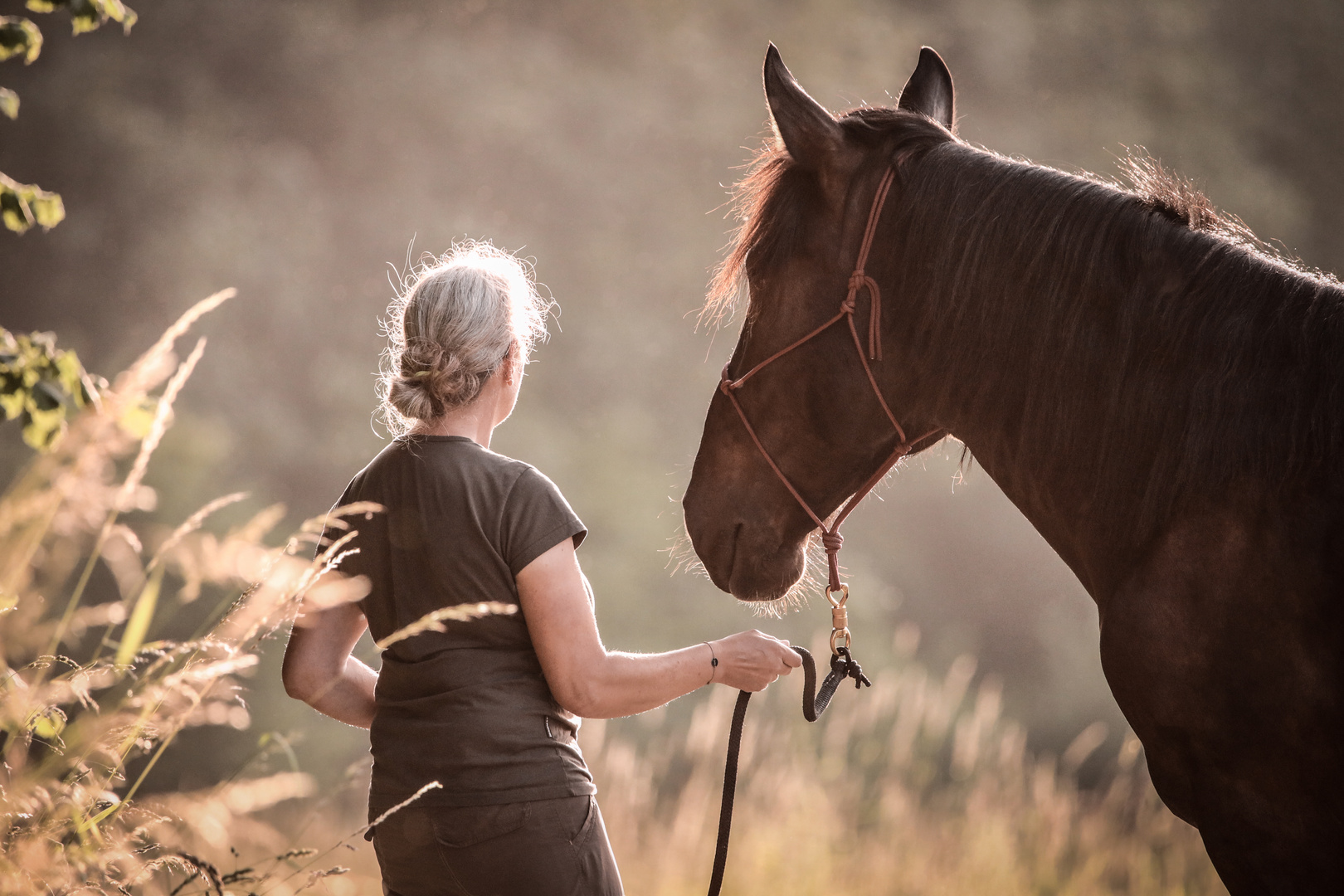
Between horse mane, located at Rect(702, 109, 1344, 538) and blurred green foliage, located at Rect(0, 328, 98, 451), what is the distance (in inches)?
52.2

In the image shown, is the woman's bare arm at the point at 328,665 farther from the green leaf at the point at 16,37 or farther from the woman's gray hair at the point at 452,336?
the green leaf at the point at 16,37

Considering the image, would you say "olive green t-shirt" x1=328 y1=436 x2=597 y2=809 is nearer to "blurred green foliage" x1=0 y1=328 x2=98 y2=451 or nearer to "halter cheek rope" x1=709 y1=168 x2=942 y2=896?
"halter cheek rope" x1=709 y1=168 x2=942 y2=896

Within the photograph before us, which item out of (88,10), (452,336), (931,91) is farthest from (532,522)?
(931,91)

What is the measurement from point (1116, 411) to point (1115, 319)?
0.53 ft

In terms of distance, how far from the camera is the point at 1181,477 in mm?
1377

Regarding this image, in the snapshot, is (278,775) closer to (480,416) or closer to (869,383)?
(480,416)

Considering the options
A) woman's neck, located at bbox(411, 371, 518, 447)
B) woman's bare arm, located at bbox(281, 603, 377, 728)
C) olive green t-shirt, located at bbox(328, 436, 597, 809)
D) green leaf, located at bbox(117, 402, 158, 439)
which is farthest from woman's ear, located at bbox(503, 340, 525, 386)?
green leaf, located at bbox(117, 402, 158, 439)

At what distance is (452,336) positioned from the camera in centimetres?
190

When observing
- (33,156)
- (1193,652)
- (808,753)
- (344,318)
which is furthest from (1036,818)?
(33,156)

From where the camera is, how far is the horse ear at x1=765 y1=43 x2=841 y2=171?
1.76 metres

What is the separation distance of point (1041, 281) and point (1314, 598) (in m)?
0.66

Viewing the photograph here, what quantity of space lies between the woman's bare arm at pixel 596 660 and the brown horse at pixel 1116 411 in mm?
294

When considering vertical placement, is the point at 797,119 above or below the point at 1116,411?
above

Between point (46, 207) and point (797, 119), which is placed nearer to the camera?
point (46, 207)
